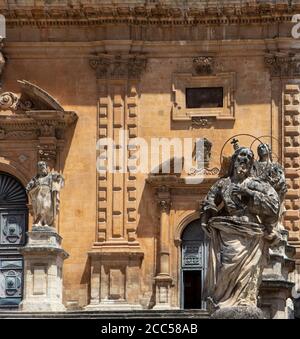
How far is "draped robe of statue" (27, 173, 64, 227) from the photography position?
108 feet

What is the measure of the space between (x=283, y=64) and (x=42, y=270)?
8588mm

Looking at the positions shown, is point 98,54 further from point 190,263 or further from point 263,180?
point 263,180

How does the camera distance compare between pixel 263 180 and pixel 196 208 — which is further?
pixel 196 208

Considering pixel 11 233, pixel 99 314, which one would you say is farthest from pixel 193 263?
pixel 99 314

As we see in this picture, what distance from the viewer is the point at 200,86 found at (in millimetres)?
37438

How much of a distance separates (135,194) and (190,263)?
2.03m

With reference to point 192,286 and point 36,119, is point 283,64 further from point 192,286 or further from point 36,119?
point 36,119

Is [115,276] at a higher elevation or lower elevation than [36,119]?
lower

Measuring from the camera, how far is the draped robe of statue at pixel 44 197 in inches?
1291

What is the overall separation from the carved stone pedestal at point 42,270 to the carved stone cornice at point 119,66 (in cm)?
636

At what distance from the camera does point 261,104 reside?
122ft
